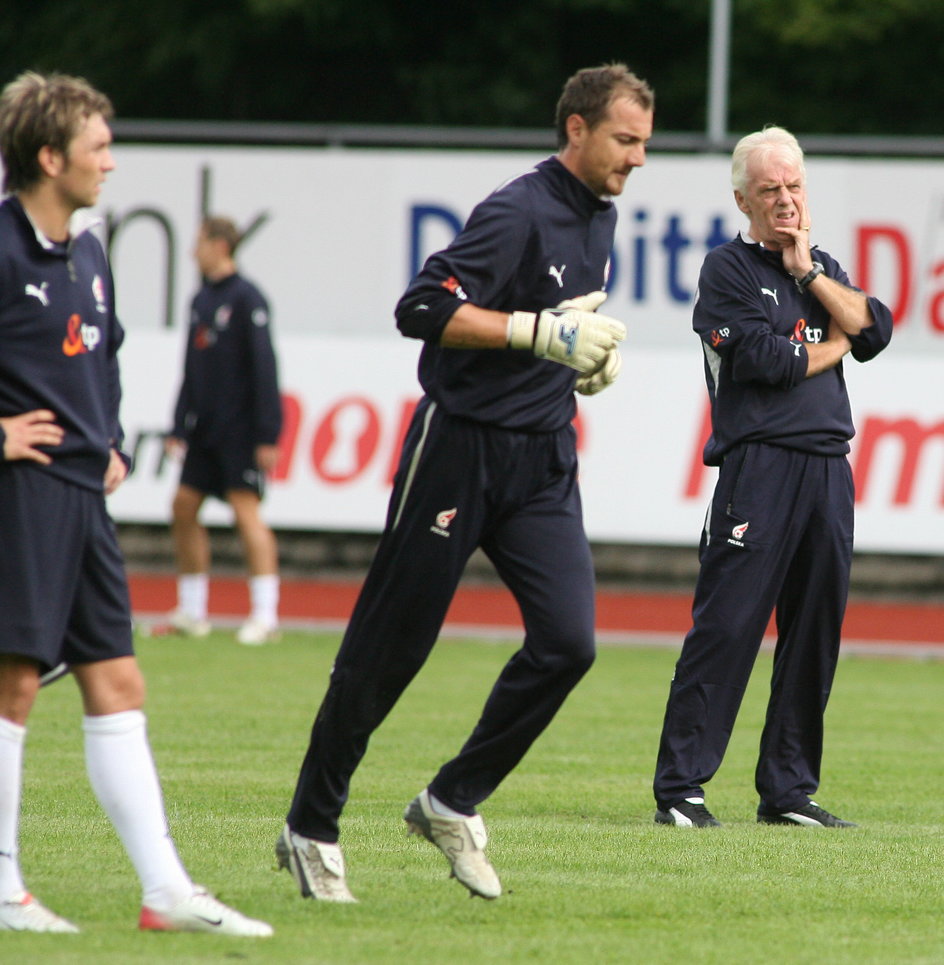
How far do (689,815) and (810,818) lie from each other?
456 millimetres

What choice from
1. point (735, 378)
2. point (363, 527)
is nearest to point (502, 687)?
point (735, 378)

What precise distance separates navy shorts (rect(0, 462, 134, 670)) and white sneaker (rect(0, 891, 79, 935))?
1.96 feet

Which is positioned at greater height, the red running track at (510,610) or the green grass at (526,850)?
the green grass at (526,850)

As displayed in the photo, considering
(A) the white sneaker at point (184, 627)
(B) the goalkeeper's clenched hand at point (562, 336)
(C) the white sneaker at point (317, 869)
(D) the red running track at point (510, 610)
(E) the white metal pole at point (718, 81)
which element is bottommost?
(D) the red running track at point (510, 610)

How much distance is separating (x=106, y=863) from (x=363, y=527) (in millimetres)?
9867

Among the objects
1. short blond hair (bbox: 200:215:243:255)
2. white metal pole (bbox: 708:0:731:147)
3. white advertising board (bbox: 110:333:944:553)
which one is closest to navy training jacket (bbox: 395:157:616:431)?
short blond hair (bbox: 200:215:243:255)

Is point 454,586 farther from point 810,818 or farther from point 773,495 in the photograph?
point 810,818

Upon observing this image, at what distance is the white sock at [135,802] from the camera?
4766 millimetres

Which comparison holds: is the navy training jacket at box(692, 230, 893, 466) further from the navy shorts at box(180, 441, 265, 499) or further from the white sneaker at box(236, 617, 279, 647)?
the white sneaker at box(236, 617, 279, 647)

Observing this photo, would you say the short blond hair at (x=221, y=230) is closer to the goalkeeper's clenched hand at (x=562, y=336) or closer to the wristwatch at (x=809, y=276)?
the wristwatch at (x=809, y=276)

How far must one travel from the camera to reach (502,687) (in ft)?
17.6

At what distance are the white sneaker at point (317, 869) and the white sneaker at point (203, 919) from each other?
45cm

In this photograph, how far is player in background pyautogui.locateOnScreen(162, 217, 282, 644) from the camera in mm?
Answer: 12359

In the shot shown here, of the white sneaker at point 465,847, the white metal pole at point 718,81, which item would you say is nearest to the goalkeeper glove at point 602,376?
the white sneaker at point 465,847
